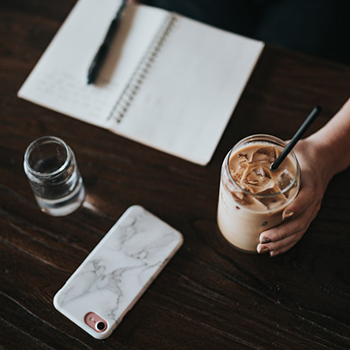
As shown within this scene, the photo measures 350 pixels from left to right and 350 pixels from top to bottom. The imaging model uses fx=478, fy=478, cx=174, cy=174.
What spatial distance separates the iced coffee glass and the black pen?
0.40 m

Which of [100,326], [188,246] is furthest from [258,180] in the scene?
[100,326]

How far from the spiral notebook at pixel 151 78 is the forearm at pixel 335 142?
174mm

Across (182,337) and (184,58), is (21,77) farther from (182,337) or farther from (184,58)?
(182,337)

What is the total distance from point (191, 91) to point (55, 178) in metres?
0.32

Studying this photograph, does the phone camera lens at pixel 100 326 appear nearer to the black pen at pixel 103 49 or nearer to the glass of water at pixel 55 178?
the glass of water at pixel 55 178

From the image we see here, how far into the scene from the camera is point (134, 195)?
805 mm

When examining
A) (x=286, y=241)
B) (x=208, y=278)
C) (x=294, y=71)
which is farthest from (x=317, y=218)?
(x=294, y=71)

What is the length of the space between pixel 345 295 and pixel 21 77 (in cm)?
72

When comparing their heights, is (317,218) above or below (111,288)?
above

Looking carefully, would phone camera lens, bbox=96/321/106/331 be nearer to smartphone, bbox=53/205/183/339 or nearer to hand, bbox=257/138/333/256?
smartphone, bbox=53/205/183/339

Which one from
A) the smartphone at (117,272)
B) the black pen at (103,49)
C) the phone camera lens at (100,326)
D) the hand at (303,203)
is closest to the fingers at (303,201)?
the hand at (303,203)

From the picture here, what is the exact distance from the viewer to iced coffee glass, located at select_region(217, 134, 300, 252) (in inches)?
24.6

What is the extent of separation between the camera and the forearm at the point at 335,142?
76cm

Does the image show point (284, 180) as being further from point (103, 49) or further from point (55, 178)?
point (103, 49)
